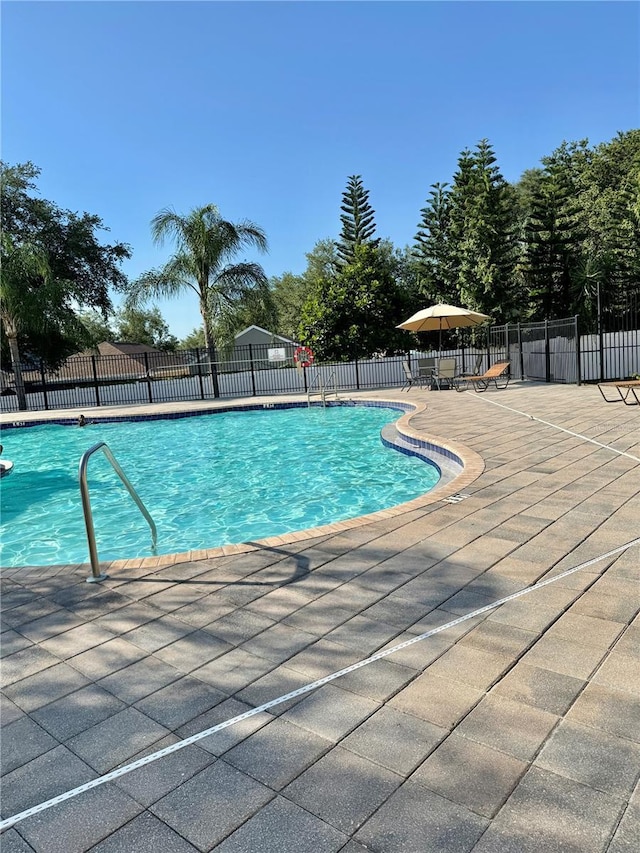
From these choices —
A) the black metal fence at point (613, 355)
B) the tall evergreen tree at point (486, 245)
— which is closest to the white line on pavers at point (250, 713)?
the black metal fence at point (613, 355)

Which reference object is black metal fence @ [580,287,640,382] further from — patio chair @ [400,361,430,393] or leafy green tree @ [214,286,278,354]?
leafy green tree @ [214,286,278,354]

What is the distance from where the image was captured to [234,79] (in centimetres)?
995

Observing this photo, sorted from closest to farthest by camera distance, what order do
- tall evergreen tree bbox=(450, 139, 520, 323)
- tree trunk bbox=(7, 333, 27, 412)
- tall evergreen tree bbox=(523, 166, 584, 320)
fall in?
tree trunk bbox=(7, 333, 27, 412), tall evergreen tree bbox=(450, 139, 520, 323), tall evergreen tree bbox=(523, 166, 584, 320)

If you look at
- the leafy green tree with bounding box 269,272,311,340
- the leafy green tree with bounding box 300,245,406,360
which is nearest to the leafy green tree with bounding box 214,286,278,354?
the leafy green tree with bounding box 300,245,406,360

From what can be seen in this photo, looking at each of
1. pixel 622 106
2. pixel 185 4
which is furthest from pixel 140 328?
pixel 185 4

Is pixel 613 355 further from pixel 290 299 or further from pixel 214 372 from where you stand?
pixel 290 299

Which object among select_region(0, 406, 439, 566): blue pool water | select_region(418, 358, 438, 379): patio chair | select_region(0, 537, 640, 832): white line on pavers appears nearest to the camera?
select_region(0, 537, 640, 832): white line on pavers

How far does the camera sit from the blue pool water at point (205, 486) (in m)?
5.58

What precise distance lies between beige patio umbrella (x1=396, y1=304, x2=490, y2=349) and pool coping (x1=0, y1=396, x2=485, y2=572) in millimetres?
2211

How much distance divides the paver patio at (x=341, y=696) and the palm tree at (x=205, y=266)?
651 inches

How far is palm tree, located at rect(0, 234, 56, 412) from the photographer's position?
16.9 metres

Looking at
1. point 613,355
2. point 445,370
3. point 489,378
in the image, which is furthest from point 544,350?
point 445,370

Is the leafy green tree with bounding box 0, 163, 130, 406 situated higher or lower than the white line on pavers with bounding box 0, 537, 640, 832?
higher

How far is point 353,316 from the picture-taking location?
21125 millimetres
